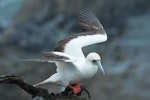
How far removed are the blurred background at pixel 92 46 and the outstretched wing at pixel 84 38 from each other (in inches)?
231

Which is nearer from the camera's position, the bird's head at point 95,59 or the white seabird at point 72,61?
the white seabird at point 72,61

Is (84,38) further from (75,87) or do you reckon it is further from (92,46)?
(92,46)

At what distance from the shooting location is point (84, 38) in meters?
9.76

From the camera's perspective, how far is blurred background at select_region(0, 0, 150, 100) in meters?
17.0

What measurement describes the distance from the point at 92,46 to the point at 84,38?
8734 millimetres

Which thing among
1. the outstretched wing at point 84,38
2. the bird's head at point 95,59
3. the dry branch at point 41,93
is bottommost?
the dry branch at point 41,93

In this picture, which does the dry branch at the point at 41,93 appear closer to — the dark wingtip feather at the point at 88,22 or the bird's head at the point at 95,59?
the bird's head at the point at 95,59

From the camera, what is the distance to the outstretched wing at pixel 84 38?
9242mm

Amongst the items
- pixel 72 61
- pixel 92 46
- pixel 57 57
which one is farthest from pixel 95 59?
pixel 92 46

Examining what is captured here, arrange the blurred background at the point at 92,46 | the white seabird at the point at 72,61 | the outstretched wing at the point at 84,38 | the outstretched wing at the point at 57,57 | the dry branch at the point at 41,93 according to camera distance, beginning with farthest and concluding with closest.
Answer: the blurred background at the point at 92,46 < the outstretched wing at the point at 84,38 < the white seabird at the point at 72,61 < the outstretched wing at the point at 57,57 < the dry branch at the point at 41,93

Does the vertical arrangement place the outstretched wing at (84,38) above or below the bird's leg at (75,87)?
above

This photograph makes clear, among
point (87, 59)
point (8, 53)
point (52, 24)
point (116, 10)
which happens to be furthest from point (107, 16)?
point (87, 59)

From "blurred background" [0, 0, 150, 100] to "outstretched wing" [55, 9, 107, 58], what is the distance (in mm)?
5876

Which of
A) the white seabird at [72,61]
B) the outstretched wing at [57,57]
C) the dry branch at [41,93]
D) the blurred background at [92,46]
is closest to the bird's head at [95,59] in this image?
the white seabird at [72,61]
